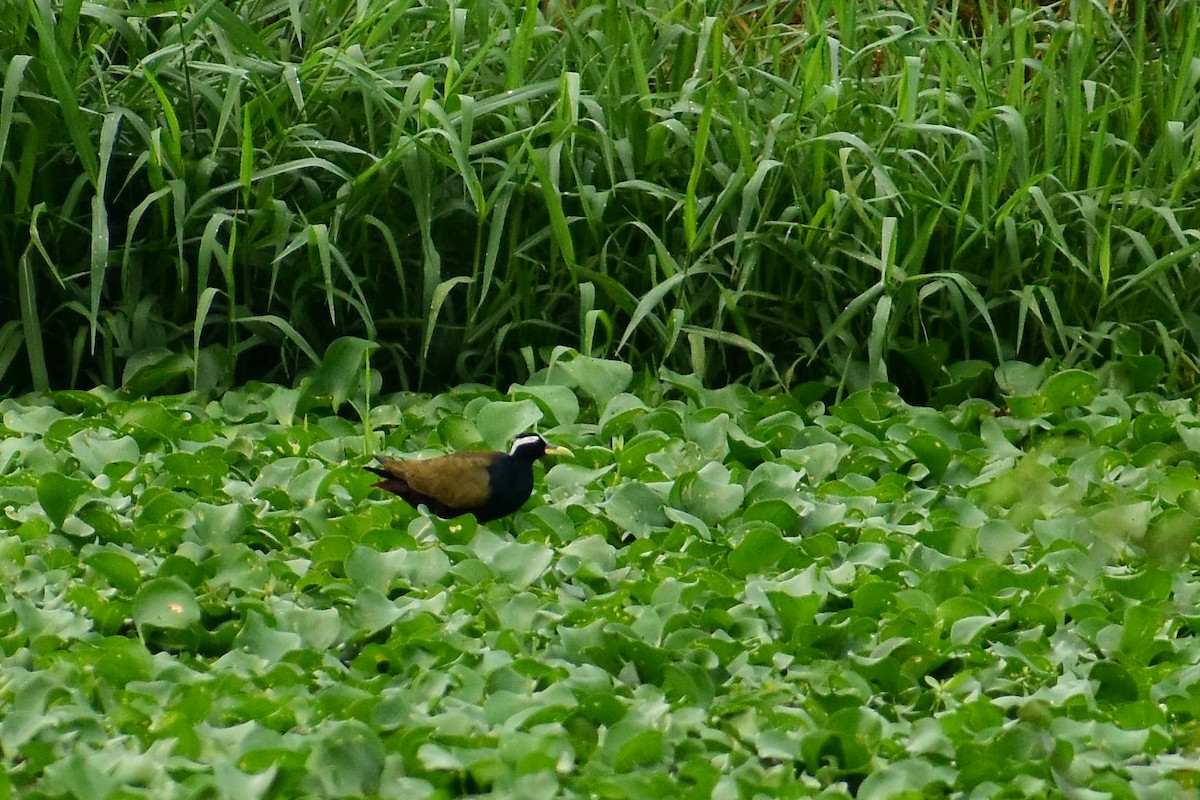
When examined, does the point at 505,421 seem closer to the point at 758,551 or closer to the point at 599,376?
the point at 599,376

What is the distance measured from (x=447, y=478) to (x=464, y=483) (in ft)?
0.17

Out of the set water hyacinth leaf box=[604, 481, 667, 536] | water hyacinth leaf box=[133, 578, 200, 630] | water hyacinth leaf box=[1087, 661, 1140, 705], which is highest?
water hyacinth leaf box=[133, 578, 200, 630]

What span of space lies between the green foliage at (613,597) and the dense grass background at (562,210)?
0.20 meters

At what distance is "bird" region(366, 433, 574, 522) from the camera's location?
3.78m

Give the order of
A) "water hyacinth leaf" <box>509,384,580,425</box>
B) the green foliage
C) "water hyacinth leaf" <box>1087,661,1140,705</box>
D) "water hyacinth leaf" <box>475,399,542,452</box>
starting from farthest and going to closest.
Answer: "water hyacinth leaf" <box>509,384,580,425</box> < "water hyacinth leaf" <box>475,399,542,452</box> < "water hyacinth leaf" <box>1087,661,1140,705</box> < the green foliage

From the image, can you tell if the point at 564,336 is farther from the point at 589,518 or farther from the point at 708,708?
the point at 708,708

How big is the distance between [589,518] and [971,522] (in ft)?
2.54

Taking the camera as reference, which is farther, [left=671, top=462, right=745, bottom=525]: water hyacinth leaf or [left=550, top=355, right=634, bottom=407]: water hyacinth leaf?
[left=550, top=355, right=634, bottom=407]: water hyacinth leaf

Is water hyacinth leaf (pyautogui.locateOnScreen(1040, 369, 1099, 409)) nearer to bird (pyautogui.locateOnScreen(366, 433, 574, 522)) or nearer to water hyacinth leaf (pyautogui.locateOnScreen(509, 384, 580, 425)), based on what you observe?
water hyacinth leaf (pyautogui.locateOnScreen(509, 384, 580, 425))

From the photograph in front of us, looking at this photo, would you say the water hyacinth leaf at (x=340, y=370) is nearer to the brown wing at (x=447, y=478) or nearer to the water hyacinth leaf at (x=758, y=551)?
the brown wing at (x=447, y=478)

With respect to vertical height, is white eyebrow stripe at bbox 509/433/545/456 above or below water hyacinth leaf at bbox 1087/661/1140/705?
below

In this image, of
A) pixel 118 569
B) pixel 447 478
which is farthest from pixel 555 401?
pixel 118 569

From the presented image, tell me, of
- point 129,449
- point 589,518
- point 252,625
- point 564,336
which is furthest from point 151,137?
point 252,625

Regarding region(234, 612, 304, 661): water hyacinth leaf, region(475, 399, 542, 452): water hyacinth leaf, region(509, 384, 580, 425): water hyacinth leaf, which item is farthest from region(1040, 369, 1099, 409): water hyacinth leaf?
region(234, 612, 304, 661): water hyacinth leaf
